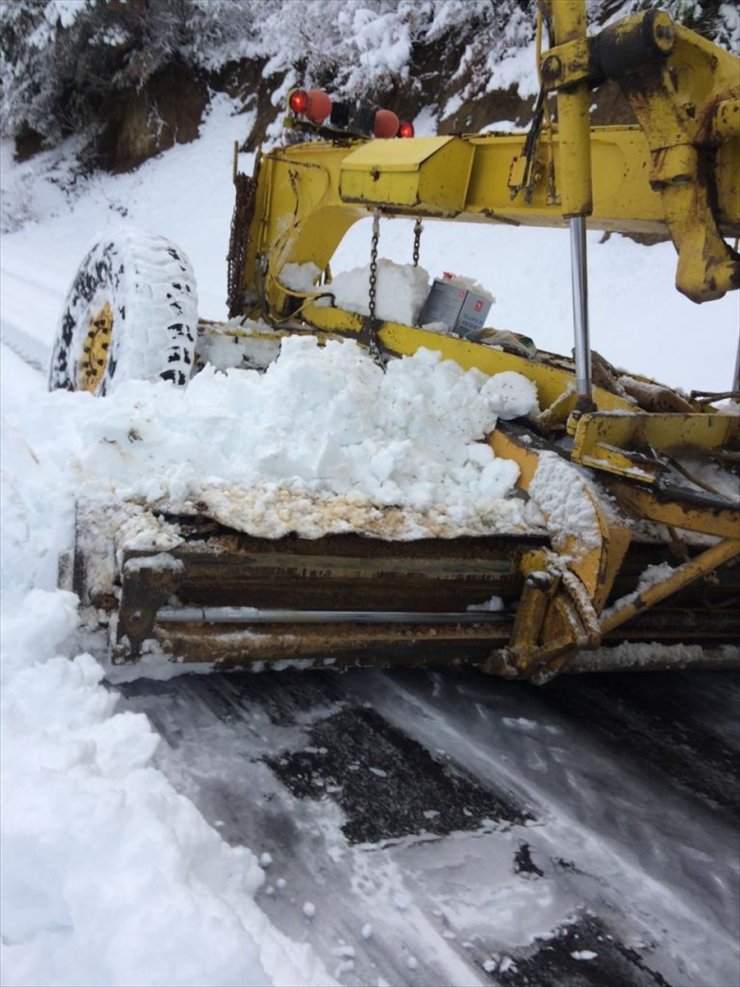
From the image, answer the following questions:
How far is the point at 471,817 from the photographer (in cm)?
269

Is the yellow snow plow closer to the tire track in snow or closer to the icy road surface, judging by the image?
the icy road surface

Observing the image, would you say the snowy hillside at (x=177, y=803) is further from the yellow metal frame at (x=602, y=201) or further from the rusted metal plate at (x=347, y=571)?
the yellow metal frame at (x=602, y=201)

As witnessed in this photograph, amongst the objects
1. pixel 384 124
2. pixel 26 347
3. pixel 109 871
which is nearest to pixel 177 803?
pixel 109 871

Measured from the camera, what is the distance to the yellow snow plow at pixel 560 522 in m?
2.67

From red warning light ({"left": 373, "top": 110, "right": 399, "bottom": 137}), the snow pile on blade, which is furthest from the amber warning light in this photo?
the snow pile on blade

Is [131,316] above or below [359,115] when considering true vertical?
below

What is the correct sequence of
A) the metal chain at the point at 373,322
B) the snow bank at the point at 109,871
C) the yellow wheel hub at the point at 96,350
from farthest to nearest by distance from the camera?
the yellow wheel hub at the point at 96,350 → the metal chain at the point at 373,322 → the snow bank at the point at 109,871

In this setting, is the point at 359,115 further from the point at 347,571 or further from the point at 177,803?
the point at 177,803

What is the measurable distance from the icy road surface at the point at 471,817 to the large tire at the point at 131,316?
5.31 ft

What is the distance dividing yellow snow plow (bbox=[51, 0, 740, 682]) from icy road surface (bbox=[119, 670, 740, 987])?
0.80 ft

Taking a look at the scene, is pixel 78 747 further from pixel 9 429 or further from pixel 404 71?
pixel 404 71

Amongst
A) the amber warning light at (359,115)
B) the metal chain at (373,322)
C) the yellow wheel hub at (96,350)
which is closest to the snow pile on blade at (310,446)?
the metal chain at (373,322)

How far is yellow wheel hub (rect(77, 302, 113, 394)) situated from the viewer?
4.55 m

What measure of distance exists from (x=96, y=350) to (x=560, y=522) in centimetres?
273
